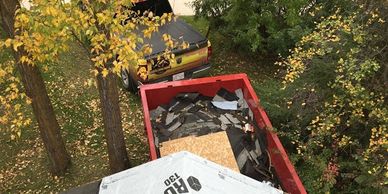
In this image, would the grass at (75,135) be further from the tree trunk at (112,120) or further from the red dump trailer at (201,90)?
the red dump trailer at (201,90)

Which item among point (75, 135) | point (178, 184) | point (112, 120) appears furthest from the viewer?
point (75, 135)

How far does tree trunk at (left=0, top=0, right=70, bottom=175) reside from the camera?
5.14m

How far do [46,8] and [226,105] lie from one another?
414cm

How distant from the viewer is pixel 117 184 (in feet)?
15.1

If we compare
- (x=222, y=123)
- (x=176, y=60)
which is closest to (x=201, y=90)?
(x=222, y=123)

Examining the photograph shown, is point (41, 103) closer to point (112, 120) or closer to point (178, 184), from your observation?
point (112, 120)

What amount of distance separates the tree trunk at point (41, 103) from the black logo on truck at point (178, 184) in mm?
2799

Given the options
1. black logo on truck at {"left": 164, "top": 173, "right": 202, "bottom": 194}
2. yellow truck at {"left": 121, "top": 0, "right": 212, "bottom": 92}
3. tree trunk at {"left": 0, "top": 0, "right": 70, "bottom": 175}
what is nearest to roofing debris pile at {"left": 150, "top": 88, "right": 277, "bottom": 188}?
yellow truck at {"left": 121, "top": 0, "right": 212, "bottom": 92}

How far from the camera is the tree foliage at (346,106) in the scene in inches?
203

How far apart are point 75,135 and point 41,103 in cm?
186

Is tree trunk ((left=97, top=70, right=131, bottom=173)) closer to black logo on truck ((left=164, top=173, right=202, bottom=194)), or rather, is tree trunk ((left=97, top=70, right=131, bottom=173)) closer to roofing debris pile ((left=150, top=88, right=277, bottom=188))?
roofing debris pile ((left=150, top=88, right=277, bottom=188))

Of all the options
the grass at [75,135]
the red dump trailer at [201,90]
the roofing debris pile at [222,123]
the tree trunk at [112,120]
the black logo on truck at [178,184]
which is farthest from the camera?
the grass at [75,135]

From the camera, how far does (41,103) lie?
19.9 ft

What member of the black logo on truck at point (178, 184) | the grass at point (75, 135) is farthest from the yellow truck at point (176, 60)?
the black logo on truck at point (178, 184)
